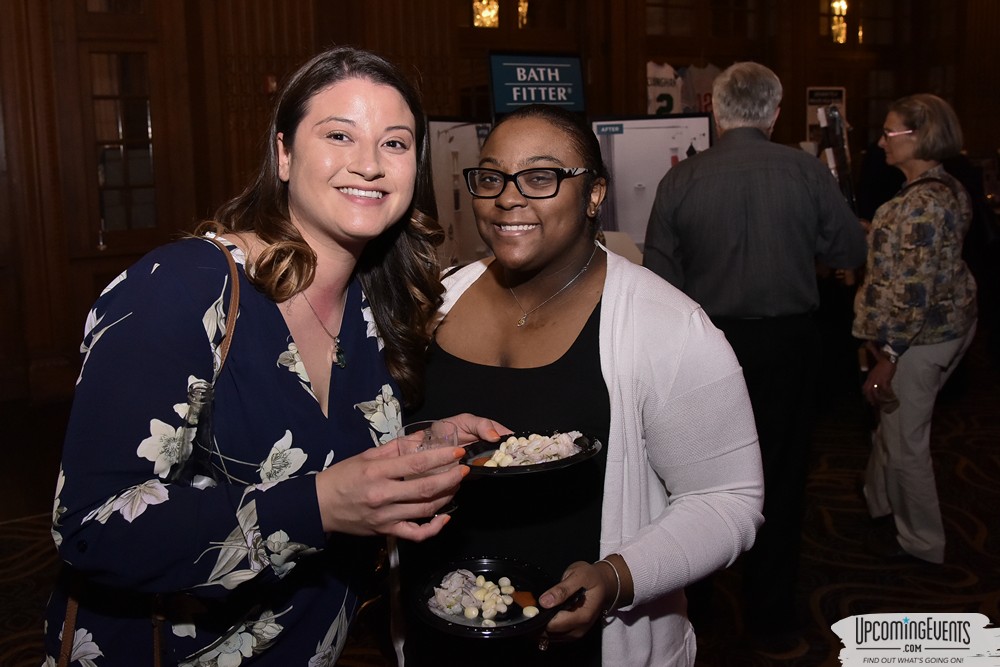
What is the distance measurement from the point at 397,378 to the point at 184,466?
482 millimetres

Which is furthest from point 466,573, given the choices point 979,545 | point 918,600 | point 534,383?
point 979,545

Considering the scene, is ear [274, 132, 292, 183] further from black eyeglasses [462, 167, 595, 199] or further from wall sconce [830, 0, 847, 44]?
wall sconce [830, 0, 847, 44]

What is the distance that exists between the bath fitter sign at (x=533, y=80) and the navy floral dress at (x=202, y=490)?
2.83 meters

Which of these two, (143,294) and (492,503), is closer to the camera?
(143,294)

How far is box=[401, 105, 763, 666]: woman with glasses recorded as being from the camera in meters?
1.63

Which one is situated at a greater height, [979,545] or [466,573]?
[466,573]

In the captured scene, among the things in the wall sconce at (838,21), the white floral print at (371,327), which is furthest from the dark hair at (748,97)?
the wall sconce at (838,21)

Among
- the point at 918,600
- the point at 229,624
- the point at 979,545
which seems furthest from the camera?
the point at 979,545

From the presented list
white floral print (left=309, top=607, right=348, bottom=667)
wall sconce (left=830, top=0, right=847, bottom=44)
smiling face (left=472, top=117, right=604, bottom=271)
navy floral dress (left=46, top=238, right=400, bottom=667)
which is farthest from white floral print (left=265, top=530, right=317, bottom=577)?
wall sconce (left=830, top=0, right=847, bottom=44)

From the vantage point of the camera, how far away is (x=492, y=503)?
1748 millimetres

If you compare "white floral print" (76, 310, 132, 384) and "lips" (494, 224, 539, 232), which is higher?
"lips" (494, 224, 539, 232)

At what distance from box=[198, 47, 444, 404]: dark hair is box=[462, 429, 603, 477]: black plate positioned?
239 mm

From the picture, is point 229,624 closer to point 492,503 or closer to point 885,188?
point 492,503

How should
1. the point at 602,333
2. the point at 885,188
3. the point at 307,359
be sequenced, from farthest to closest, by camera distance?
1. the point at 885,188
2. the point at 602,333
3. the point at 307,359
